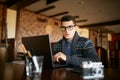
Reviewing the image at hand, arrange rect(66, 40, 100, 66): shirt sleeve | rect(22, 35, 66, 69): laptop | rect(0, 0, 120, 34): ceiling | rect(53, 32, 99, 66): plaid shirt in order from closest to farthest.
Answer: rect(22, 35, 66, 69): laptop → rect(66, 40, 100, 66): shirt sleeve → rect(53, 32, 99, 66): plaid shirt → rect(0, 0, 120, 34): ceiling

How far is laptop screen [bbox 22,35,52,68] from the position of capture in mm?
1333

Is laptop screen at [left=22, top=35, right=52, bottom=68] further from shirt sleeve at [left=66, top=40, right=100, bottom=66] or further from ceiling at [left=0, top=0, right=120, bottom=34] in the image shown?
ceiling at [left=0, top=0, right=120, bottom=34]

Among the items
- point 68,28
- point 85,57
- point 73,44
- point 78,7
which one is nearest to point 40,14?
point 78,7

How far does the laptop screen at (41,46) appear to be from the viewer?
4.37 ft

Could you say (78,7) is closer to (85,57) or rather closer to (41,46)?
(85,57)

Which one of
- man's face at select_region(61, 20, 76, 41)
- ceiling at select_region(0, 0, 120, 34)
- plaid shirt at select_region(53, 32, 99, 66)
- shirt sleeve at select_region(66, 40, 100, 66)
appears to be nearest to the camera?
shirt sleeve at select_region(66, 40, 100, 66)

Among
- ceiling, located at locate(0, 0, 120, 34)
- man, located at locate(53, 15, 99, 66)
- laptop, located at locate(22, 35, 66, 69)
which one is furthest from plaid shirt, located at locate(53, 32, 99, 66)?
ceiling, located at locate(0, 0, 120, 34)

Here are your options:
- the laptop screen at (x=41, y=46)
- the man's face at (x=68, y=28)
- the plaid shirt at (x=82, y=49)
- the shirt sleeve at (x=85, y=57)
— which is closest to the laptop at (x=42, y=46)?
the laptop screen at (x=41, y=46)

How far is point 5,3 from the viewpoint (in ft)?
20.4

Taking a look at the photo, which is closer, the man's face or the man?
the man

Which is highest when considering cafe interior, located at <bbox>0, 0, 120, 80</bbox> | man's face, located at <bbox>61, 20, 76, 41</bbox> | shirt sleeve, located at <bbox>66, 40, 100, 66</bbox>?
cafe interior, located at <bbox>0, 0, 120, 80</bbox>

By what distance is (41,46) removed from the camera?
1.40m

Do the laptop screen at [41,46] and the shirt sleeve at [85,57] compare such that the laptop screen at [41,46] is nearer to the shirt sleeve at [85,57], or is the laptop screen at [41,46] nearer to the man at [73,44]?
the shirt sleeve at [85,57]

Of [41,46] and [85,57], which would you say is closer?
[41,46]
